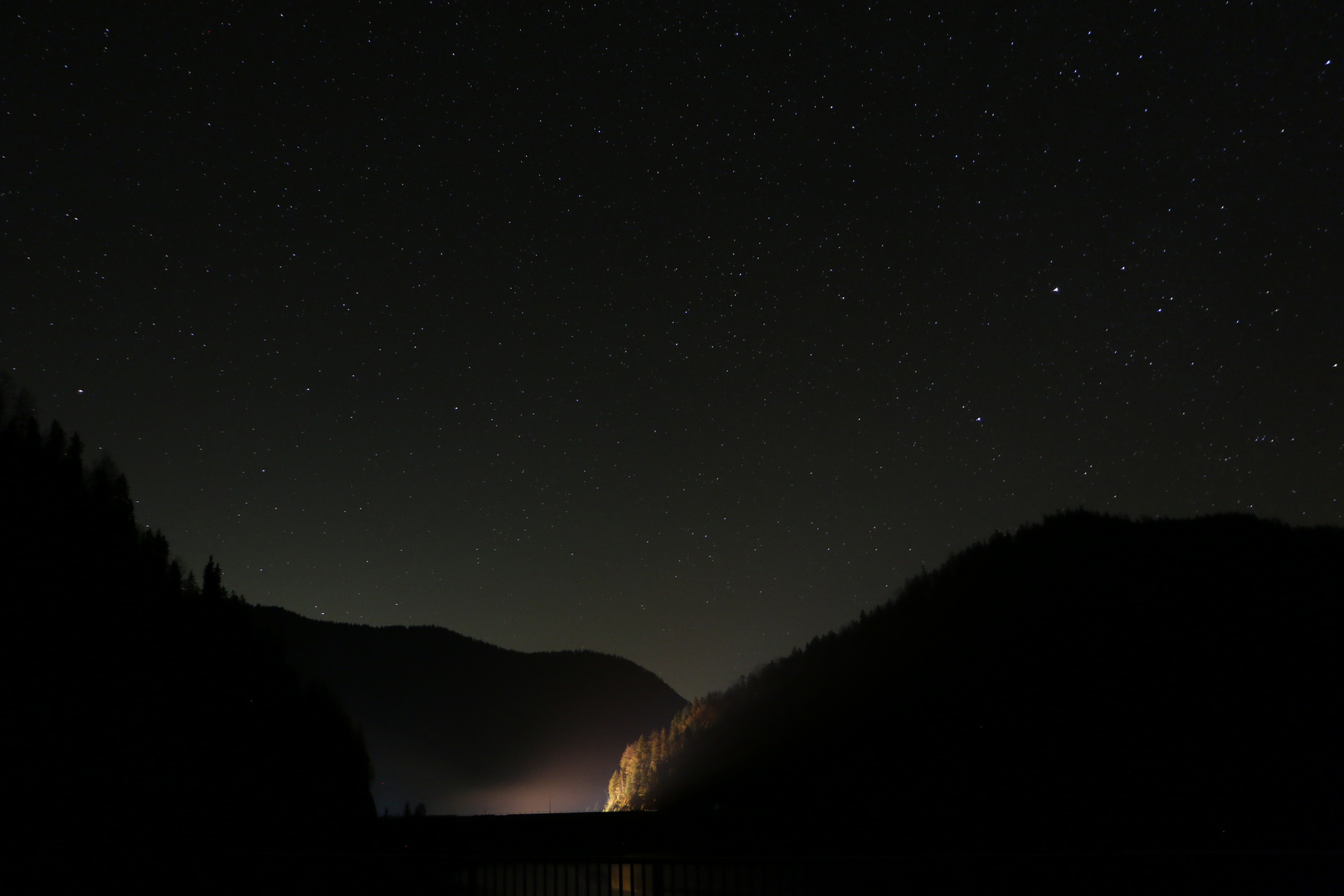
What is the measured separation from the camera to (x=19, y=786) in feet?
71.9

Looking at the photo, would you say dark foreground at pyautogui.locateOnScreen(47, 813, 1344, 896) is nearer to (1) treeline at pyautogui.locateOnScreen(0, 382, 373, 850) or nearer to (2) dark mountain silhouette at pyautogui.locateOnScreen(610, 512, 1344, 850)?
(1) treeline at pyautogui.locateOnScreen(0, 382, 373, 850)

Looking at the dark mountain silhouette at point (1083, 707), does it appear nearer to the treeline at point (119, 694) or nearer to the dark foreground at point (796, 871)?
the treeline at point (119, 694)

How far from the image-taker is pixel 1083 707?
55969 millimetres

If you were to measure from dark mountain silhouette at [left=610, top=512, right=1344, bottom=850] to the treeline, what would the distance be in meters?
24.6

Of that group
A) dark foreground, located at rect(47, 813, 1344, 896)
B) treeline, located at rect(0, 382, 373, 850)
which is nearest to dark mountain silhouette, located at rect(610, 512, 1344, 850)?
treeline, located at rect(0, 382, 373, 850)

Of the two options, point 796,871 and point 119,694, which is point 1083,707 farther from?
point 119,694

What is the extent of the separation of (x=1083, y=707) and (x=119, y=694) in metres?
54.8

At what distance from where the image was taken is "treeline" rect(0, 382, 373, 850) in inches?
930

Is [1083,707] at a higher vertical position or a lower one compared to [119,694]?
lower

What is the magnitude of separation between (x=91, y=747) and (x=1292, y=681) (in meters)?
61.5

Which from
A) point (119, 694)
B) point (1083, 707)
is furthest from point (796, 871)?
point (1083, 707)

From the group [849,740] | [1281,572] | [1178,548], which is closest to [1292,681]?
[1281,572]

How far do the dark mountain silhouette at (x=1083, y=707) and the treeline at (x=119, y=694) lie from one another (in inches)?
970

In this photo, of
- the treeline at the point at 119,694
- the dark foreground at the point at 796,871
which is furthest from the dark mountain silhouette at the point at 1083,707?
the dark foreground at the point at 796,871
